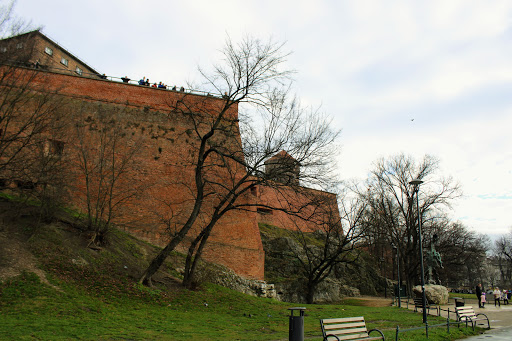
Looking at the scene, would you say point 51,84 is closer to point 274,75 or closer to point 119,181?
point 119,181

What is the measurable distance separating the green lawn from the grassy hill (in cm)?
2

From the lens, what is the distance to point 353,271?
34.5 meters

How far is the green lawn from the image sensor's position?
26.0 ft

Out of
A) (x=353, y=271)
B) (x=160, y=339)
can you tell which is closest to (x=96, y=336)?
(x=160, y=339)

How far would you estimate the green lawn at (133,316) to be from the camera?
26.0 feet

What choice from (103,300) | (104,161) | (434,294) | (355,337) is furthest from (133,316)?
(434,294)

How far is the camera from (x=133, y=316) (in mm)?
10266

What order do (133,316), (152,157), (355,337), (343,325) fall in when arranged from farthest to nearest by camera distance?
(152,157), (133,316), (355,337), (343,325)

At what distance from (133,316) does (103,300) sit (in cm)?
146

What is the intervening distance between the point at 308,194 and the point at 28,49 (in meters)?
10.7

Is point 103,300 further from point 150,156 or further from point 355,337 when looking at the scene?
point 150,156

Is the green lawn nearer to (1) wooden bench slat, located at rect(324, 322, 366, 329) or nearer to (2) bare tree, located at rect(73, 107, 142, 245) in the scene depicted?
(1) wooden bench slat, located at rect(324, 322, 366, 329)

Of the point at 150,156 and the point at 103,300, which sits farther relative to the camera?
the point at 150,156

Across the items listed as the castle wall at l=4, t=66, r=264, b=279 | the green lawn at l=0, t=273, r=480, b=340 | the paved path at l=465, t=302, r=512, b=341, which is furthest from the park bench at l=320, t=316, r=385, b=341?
the castle wall at l=4, t=66, r=264, b=279
